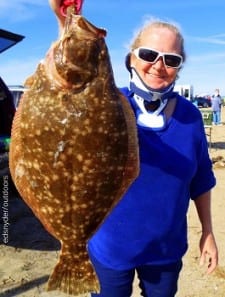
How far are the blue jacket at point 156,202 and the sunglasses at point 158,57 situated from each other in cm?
27

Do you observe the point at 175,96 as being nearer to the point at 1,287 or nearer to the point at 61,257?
the point at 61,257

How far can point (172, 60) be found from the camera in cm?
260

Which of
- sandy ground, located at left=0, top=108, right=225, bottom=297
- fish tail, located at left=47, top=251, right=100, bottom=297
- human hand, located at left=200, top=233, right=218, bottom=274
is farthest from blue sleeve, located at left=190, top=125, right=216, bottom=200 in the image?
sandy ground, located at left=0, top=108, right=225, bottom=297

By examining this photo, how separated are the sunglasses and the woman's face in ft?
0.06

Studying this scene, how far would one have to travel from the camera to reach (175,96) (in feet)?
9.53

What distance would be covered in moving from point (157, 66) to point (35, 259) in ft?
11.9

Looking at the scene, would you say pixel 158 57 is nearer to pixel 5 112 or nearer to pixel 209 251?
pixel 209 251

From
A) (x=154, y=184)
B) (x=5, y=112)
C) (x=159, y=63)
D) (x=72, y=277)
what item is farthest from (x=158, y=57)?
(x=5, y=112)

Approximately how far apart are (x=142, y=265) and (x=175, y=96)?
104 cm

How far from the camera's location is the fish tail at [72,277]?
2.28 m

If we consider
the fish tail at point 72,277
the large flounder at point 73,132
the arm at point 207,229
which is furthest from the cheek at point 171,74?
the fish tail at point 72,277

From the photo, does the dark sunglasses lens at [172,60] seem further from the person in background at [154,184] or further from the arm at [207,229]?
the arm at [207,229]

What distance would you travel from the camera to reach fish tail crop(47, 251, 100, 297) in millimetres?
2277

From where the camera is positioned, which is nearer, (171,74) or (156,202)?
(171,74)
